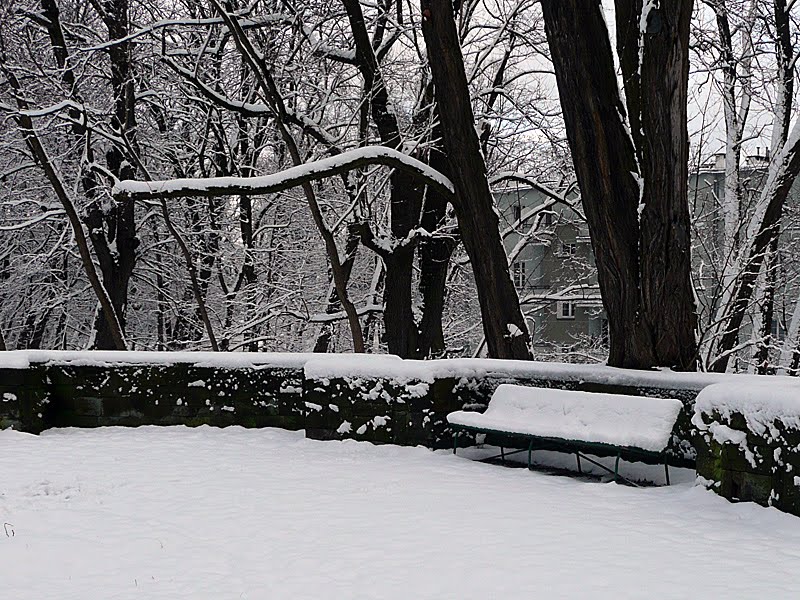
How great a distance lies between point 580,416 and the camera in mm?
6668

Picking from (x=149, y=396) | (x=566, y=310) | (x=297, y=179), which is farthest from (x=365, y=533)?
(x=566, y=310)

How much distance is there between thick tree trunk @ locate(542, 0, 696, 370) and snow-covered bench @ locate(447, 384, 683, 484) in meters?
1.00

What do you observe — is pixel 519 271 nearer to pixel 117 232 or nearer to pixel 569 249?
pixel 569 249

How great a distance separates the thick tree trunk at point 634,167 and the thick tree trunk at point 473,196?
1.57 metres

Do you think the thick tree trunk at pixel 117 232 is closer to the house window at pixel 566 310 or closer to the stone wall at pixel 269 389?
the stone wall at pixel 269 389

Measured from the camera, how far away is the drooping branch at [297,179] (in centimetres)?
942

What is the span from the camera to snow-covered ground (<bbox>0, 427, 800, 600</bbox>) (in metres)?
4.15

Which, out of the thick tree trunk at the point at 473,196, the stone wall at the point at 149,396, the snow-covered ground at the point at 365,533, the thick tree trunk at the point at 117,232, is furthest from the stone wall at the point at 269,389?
the thick tree trunk at the point at 117,232

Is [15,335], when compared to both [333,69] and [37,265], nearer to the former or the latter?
[37,265]

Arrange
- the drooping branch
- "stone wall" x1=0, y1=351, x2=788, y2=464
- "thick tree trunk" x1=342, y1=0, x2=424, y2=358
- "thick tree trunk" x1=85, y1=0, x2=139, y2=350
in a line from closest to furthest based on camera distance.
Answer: "stone wall" x1=0, y1=351, x2=788, y2=464
the drooping branch
"thick tree trunk" x1=342, y1=0, x2=424, y2=358
"thick tree trunk" x1=85, y1=0, x2=139, y2=350

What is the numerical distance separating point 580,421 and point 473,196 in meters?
3.47

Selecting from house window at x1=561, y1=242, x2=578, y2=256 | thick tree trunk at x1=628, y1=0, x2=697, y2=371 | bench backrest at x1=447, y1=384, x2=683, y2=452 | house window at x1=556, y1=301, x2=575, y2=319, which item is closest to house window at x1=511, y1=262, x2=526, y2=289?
house window at x1=561, y1=242, x2=578, y2=256

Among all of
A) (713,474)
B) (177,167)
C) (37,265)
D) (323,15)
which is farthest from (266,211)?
(713,474)

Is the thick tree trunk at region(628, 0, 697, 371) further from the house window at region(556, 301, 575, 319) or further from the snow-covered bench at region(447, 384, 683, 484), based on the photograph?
the house window at region(556, 301, 575, 319)
